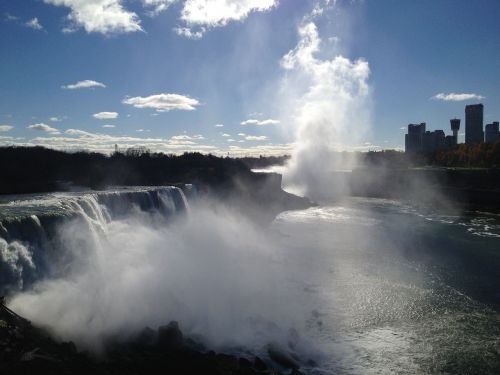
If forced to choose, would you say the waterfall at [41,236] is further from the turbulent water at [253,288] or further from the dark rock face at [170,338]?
the dark rock face at [170,338]

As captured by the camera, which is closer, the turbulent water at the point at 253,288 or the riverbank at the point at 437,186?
the turbulent water at the point at 253,288

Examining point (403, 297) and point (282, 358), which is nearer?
point (282, 358)

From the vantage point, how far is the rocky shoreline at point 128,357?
22.3ft

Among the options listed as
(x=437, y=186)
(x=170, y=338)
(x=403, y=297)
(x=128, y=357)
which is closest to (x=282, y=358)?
(x=170, y=338)

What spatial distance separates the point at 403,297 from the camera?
579 inches

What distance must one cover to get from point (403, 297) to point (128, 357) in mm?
10592

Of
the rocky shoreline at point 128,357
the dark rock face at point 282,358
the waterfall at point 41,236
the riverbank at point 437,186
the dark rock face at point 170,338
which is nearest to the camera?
the rocky shoreline at point 128,357

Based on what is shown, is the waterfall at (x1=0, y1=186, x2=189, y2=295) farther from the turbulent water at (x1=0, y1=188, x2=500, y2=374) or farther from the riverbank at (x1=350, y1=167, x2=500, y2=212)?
the riverbank at (x1=350, y1=167, x2=500, y2=212)

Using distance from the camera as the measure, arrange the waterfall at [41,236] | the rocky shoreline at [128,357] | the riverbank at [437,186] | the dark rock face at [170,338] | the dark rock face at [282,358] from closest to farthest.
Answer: the rocky shoreline at [128,357] < the dark rock face at [170,338] < the dark rock face at [282,358] < the waterfall at [41,236] < the riverbank at [437,186]

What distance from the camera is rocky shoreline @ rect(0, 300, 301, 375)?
268 inches

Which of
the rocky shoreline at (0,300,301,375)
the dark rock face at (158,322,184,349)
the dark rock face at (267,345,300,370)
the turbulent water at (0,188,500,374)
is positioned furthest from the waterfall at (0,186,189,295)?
the dark rock face at (267,345,300,370)

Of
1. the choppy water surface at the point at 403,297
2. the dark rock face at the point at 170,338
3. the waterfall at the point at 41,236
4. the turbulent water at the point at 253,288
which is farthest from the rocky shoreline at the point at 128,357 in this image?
the choppy water surface at the point at 403,297

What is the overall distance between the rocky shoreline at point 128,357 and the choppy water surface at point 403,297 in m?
2.54

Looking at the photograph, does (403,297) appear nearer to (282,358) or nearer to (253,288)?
(253,288)
